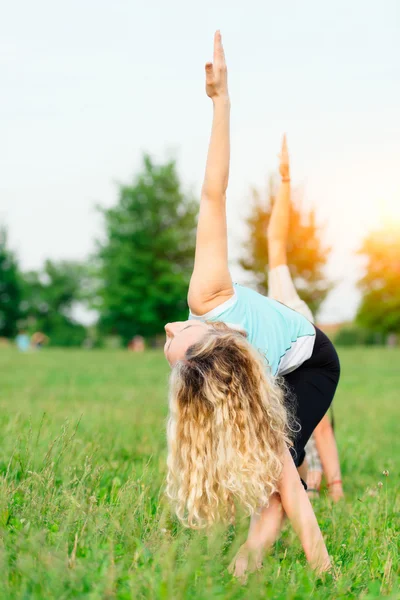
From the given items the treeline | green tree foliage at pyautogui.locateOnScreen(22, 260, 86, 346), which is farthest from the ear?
green tree foliage at pyautogui.locateOnScreen(22, 260, 86, 346)

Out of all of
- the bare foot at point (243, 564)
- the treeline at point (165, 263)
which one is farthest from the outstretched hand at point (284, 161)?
the treeline at point (165, 263)

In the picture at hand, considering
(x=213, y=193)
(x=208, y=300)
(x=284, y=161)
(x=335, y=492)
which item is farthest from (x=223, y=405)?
(x=284, y=161)

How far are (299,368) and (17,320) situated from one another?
5944 cm

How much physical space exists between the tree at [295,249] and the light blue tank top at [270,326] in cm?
2701

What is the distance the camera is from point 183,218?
134 feet

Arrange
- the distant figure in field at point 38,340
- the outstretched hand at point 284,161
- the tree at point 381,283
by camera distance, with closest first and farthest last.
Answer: the outstretched hand at point 284,161
the tree at point 381,283
the distant figure in field at point 38,340

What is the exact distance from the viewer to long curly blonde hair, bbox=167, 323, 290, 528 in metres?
→ 3.05

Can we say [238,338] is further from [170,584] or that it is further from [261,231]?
[261,231]

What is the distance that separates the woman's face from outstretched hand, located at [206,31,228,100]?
1.18 m

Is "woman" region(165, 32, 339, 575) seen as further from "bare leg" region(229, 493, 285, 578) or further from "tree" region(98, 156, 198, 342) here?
"tree" region(98, 156, 198, 342)

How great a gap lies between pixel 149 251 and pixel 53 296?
45716mm

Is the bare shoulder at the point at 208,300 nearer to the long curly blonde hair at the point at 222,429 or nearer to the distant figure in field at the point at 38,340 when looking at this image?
the long curly blonde hair at the point at 222,429

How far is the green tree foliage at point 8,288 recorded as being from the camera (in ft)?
191

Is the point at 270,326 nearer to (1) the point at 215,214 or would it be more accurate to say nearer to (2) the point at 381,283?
(1) the point at 215,214
